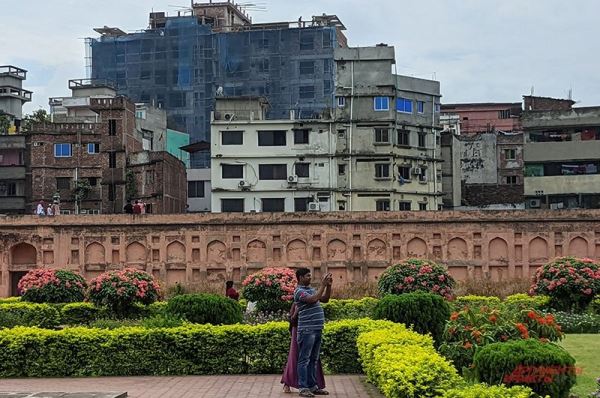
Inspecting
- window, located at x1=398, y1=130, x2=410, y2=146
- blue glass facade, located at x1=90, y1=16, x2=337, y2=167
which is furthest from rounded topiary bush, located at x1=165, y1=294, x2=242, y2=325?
blue glass facade, located at x1=90, y1=16, x2=337, y2=167

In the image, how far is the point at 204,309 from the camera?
18.6 metres

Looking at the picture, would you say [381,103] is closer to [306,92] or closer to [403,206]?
[403,206]

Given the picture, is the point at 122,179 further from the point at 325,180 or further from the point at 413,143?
the point at 413,143

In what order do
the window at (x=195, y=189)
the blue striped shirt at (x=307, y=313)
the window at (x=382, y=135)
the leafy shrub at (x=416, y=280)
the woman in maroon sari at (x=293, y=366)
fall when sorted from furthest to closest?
the window at (x=195, y=189), the window at (x=382, y=135), the leafy shrub at (x=416, y=280), the woman in maroon sari at (x=293, y=366), the blue striped shirt at (x=307, y=313)

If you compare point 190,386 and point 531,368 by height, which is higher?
point 531,368

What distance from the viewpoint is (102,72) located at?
56.9 meters

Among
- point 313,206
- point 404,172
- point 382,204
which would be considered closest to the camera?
point 313,206

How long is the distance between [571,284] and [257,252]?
49.2 feet

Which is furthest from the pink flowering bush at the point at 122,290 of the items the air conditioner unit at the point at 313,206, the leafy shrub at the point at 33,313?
the air conditioner unit at the point at 313,206

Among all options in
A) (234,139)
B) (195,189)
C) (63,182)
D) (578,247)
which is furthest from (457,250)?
(63,182)

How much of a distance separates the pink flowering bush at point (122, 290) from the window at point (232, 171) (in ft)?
75.2

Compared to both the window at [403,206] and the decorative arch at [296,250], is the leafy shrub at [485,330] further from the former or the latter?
the window at [403,206]

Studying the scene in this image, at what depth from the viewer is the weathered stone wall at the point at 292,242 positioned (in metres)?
35.3

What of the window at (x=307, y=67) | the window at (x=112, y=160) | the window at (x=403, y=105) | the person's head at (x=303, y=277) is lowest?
the person's head at (x=303, y=277)
